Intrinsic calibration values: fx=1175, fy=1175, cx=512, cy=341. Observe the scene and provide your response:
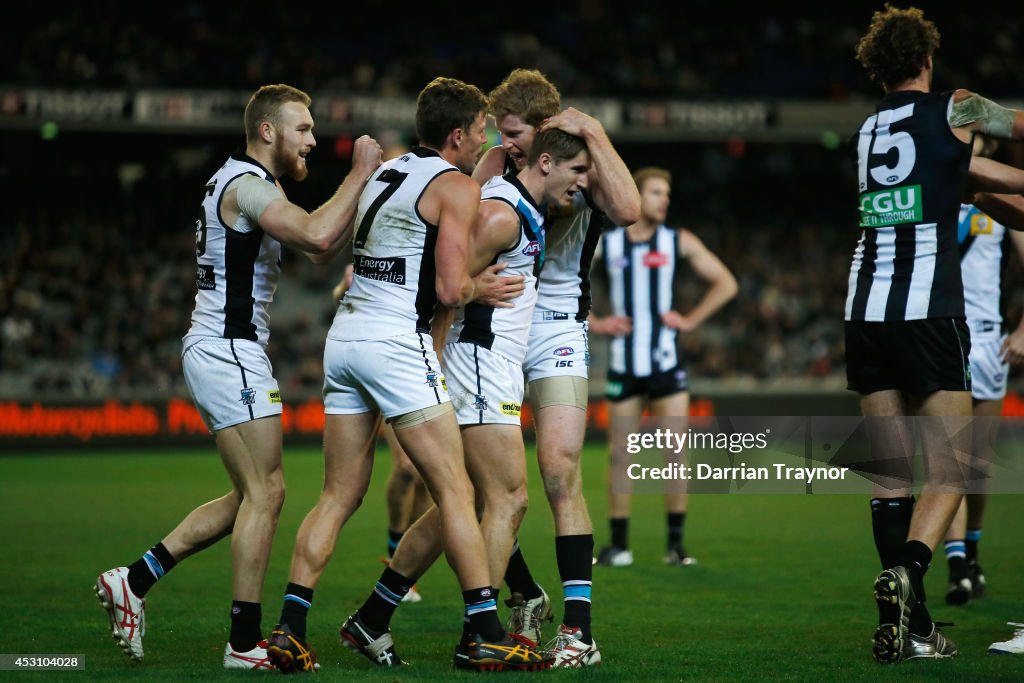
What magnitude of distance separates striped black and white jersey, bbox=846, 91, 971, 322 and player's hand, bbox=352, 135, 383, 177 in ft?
7.83

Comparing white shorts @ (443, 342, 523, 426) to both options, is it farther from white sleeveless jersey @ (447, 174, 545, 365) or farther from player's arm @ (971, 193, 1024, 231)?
player's arm @ (971, 193, 1024, 231)

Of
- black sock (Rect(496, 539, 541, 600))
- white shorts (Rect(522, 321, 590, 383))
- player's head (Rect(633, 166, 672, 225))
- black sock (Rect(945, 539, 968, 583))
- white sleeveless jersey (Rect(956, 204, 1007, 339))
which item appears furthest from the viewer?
player's head (Rect(633, 166, 672, 225))

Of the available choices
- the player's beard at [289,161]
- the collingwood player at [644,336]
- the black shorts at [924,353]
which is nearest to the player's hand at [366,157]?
the player's beard at [289,161]

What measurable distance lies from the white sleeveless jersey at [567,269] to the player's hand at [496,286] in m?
0.60

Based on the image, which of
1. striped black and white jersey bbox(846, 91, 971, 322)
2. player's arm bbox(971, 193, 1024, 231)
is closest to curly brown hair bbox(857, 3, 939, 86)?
striped black and white jersey bbox(846, 91, 971, 322)

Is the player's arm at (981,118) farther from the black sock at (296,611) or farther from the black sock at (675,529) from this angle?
the black sock at (675,529)

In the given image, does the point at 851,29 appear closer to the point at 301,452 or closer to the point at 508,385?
the point at 301,452

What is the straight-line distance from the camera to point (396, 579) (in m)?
5.52

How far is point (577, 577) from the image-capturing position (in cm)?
561

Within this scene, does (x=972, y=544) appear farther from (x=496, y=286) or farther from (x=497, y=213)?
(x=497, y=213)

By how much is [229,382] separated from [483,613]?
1.61m

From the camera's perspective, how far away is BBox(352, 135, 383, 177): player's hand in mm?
5367

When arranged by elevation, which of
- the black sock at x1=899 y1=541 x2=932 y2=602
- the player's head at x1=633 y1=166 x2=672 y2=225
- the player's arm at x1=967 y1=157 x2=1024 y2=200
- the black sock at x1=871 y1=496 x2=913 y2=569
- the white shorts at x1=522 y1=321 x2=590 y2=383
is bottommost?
the black sock at x1=899 y1=541 x2=932 y2=602

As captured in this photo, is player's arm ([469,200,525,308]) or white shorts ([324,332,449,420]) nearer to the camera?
white shorts ([324,332,449,420])
